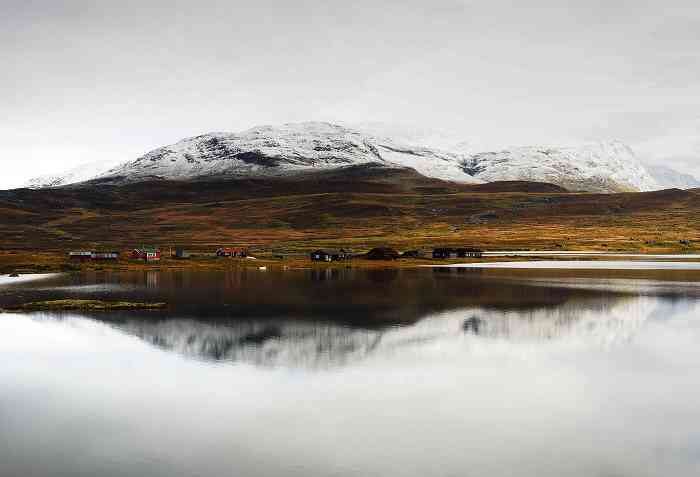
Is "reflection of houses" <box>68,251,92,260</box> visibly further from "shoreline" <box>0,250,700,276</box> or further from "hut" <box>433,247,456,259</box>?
"hut" <box>433,247,456,259</box>

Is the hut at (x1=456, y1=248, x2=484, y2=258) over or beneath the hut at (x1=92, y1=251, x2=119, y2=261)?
beneath

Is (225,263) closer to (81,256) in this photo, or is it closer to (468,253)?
(81,256)

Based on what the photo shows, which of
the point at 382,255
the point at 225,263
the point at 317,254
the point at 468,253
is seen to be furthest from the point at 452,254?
the point at 225,263

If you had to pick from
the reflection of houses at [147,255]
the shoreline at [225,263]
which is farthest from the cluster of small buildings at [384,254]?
the reflection of houses at [147,255]

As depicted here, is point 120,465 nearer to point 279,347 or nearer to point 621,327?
point 279,347

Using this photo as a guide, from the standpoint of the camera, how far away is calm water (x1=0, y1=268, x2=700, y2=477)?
2156 centimetres

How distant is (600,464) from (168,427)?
628 inches

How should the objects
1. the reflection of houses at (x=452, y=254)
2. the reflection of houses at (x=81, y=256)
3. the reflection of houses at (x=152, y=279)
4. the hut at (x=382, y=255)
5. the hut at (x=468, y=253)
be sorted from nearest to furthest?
1. the reflection of houses at (x=152, y=279)
2. the reflection of houses at (x=81, y=256)
3. the hut at (x=382, y=255)
4. the reflection of houses at (x=452, y=254)
5. the hut at (x=468, y=253)

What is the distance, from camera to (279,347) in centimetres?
Result: 3969

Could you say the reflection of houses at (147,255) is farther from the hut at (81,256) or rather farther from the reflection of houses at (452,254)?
the reflection of houses at (452,254)

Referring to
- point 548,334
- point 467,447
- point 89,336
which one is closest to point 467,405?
point 467,447

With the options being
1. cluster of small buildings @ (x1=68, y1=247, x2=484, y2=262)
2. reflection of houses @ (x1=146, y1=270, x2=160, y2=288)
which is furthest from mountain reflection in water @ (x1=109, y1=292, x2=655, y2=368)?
cluster of small buildings @ (x1=68, y1=247, x2=484, y2=262)

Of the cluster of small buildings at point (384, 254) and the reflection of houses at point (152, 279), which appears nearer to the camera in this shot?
the reflection of houses at point (152, 279)

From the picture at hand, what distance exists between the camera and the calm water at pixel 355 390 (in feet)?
70.7
